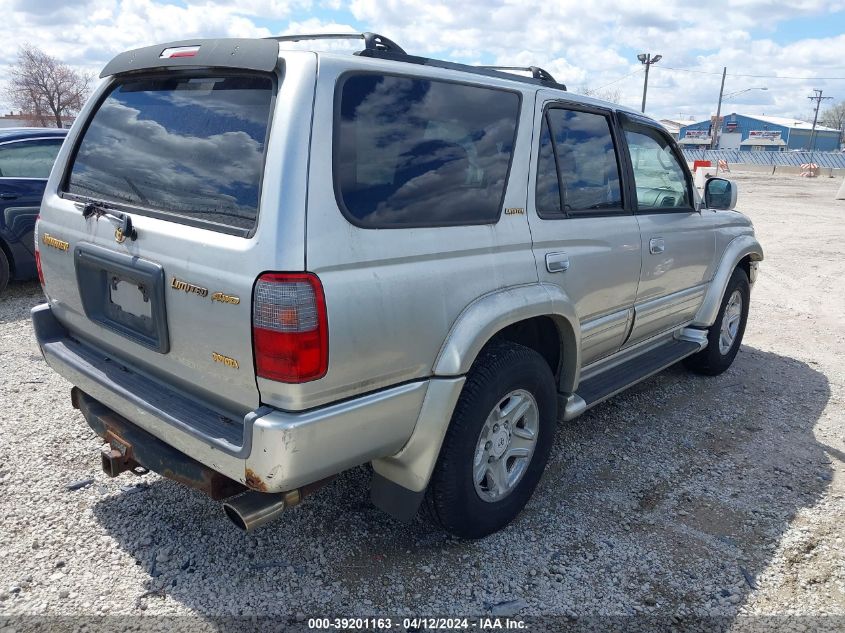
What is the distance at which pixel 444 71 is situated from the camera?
8.55 ft

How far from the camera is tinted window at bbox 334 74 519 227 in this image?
2.21 m

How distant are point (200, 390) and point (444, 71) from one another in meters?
1.59

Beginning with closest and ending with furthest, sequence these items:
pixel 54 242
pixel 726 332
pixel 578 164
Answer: pixel 54 242
pixel 578 164
pixel 726 332

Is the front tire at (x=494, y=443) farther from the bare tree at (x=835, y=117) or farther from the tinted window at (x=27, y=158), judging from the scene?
the bare tree at (x=835, y=117)

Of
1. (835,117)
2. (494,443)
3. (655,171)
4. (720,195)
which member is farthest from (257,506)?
(835,117)

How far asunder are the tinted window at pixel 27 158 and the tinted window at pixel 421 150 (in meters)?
5.69

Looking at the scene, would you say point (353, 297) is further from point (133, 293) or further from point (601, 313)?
point (601, 313)

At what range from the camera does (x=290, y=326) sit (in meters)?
2.01

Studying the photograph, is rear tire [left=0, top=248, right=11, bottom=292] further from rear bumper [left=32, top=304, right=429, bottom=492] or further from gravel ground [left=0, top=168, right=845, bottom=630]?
rear bumper [left=32, top=304, right=429, bottom=492]

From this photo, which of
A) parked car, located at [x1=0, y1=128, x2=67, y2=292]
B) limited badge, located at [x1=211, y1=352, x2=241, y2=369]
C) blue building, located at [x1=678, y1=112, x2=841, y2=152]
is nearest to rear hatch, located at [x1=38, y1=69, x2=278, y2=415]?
limited badge, located at [x1=211, y1=352, x2=241, y2=369]

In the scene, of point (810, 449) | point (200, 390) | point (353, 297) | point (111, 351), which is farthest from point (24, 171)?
point (810, 449)

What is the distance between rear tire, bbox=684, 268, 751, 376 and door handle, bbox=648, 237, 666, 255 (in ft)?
4.48

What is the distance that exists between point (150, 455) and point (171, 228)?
0.91 meters

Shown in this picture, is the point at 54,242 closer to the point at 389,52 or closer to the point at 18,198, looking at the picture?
the point at 389,52
